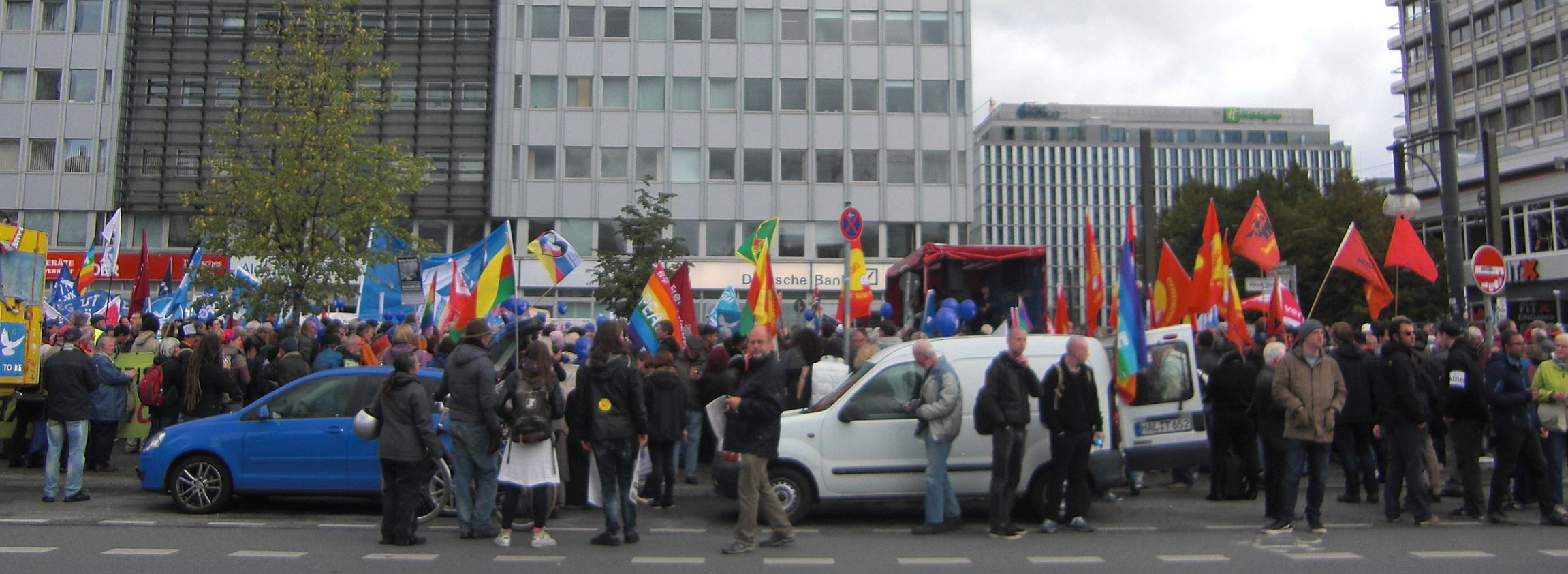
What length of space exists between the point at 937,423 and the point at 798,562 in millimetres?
1751

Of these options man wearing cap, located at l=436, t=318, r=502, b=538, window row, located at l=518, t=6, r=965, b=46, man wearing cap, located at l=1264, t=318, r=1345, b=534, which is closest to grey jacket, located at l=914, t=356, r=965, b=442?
man wearing cap, located at l=1264, t=318, r=1345, b=534

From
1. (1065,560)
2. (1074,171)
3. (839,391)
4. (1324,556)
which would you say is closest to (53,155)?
(839,391)

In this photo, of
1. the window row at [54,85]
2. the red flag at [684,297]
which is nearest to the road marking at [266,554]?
the red flag at [684,297]

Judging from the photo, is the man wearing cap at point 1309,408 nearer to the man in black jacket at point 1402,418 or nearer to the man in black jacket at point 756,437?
the man in black jacket at point 1402,418

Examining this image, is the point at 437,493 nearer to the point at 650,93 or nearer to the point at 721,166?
the point at 721,166

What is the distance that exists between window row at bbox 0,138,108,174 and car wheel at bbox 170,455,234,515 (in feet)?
130

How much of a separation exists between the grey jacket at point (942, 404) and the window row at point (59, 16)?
44.7 metres

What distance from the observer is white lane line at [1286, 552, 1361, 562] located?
880 centimetres

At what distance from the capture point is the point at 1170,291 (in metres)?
15.5

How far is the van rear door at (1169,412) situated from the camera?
11109 millimetres

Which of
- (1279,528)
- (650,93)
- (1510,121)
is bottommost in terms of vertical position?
(1279,528)

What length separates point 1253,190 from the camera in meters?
52.0

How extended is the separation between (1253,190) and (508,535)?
48.5 meters

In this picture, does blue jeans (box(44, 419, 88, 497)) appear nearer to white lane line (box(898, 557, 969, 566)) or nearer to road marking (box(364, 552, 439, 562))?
road marking (box(364, 552, 439, 562))
